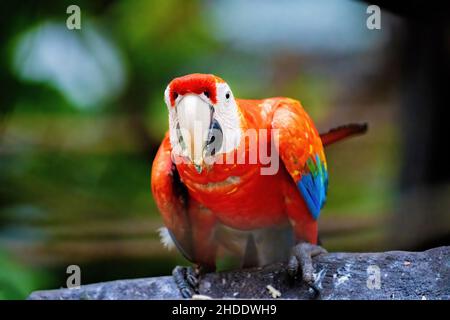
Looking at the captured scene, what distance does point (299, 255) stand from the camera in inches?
42.5

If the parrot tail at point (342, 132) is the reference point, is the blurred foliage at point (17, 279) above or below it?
below

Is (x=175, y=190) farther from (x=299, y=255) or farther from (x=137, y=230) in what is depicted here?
(x=299, y=255)

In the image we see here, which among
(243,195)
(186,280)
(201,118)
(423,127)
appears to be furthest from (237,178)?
(423,127)

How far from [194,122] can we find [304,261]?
0.40 meters

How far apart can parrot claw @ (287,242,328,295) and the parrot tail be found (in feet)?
0.89

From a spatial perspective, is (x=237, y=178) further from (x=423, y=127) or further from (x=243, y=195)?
(x=423, y=127)

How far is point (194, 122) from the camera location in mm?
918

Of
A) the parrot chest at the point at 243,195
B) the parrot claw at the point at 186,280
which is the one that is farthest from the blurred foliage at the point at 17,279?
the parrot chest at the point at 243,195

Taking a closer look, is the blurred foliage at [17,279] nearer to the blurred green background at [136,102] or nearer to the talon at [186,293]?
the blurred green background at [136,102]

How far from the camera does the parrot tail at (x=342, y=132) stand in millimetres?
1201

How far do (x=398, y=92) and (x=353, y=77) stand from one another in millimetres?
134

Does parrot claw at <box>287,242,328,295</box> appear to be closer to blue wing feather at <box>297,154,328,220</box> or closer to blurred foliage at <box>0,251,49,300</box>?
blue wing feather at <box>297,154,328,220</box>

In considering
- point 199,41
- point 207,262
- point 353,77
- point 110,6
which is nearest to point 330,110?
point 353,77

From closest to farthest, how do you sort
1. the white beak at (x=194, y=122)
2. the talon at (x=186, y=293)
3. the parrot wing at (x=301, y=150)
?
the white beak at (x=194, y=122)
the parrot wing at (x=301, y=150)
the talon at (x=186, y=293)
